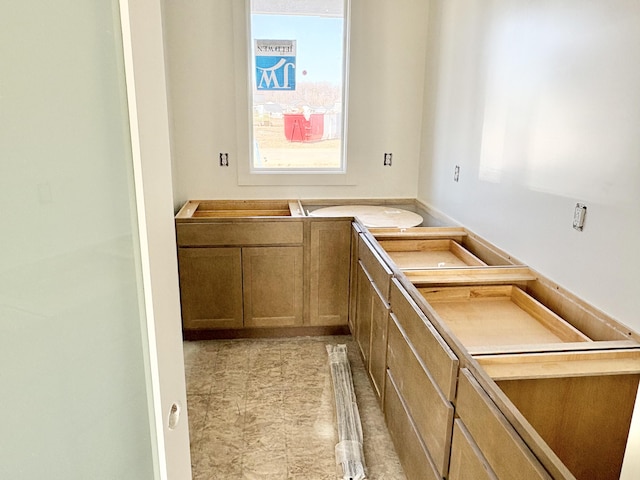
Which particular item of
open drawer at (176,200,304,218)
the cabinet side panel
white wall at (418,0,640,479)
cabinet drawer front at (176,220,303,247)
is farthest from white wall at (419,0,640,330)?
open drawer at (176,200,304,218)

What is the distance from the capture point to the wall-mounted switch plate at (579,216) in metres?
1.77

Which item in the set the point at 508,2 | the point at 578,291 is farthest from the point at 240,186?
the point at 578,291

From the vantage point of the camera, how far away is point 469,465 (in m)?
1.35

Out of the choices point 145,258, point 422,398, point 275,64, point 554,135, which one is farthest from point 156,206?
point 275,64

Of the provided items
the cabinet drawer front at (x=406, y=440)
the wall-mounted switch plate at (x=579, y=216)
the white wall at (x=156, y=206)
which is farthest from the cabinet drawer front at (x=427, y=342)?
the white wall at (x=156, y=206)

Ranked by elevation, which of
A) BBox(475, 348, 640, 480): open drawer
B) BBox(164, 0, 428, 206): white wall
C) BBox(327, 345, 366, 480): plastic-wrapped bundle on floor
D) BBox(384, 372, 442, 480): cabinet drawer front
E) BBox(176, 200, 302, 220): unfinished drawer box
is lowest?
BBox(327, 345, 366, 480): plastic-wrapped bundle on floor

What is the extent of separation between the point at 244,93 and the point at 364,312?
1886 mm

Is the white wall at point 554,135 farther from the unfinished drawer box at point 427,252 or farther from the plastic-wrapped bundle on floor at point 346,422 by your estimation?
the plastic-wrapped bundle on floor at point 346,422

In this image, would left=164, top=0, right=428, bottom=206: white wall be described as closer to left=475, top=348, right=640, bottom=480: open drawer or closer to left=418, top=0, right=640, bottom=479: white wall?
left=418, top=0, right=640, bottom=479: white wall

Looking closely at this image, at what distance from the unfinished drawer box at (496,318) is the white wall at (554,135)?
0.50 ft

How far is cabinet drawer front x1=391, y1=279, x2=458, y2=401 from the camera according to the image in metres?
1.49

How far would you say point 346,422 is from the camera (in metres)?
2.46

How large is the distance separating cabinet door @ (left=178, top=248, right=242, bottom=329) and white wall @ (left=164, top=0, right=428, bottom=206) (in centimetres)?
62

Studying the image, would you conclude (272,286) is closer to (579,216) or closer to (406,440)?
(406,440)
